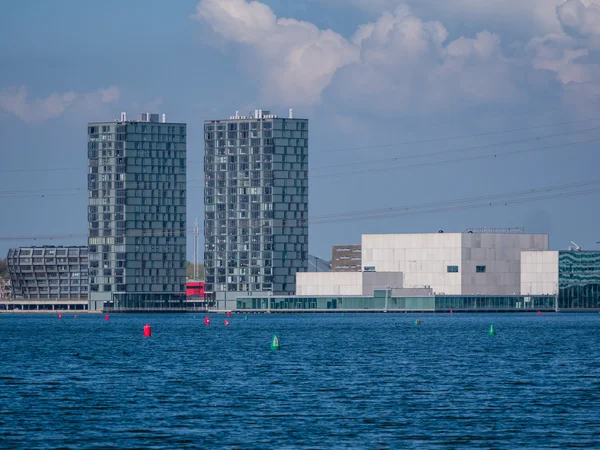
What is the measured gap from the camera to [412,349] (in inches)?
4567

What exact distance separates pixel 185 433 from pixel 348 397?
15845 mm

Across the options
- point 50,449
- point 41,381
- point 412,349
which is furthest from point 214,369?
point 50,449

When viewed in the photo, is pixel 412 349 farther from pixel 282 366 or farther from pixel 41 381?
pixel 41 381

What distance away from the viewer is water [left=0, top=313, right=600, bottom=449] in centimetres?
5234

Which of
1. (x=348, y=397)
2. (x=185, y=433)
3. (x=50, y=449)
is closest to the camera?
(x=50, y=449)

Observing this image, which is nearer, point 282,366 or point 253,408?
point 253,408

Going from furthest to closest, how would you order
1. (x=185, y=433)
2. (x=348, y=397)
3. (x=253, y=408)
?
(x=348, y=397) < (x=253, y=408) < (x=185, y=433)

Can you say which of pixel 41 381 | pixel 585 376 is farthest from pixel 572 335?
pixel 41 381

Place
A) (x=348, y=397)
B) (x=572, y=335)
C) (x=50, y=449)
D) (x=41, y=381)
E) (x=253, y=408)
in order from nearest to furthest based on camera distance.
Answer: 1. (x=50, y=449)
2. (x=253, y=408)
3. (x=348, y=397)
4. (x=41, y=381)
5. (x=572, y=335)

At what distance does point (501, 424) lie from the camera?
5597 centimetres

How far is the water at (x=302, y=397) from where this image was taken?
2061 inches

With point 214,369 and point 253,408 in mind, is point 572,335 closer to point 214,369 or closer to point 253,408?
point 214,369

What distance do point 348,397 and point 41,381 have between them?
73.2 ft

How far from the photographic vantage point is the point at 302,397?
222ft
